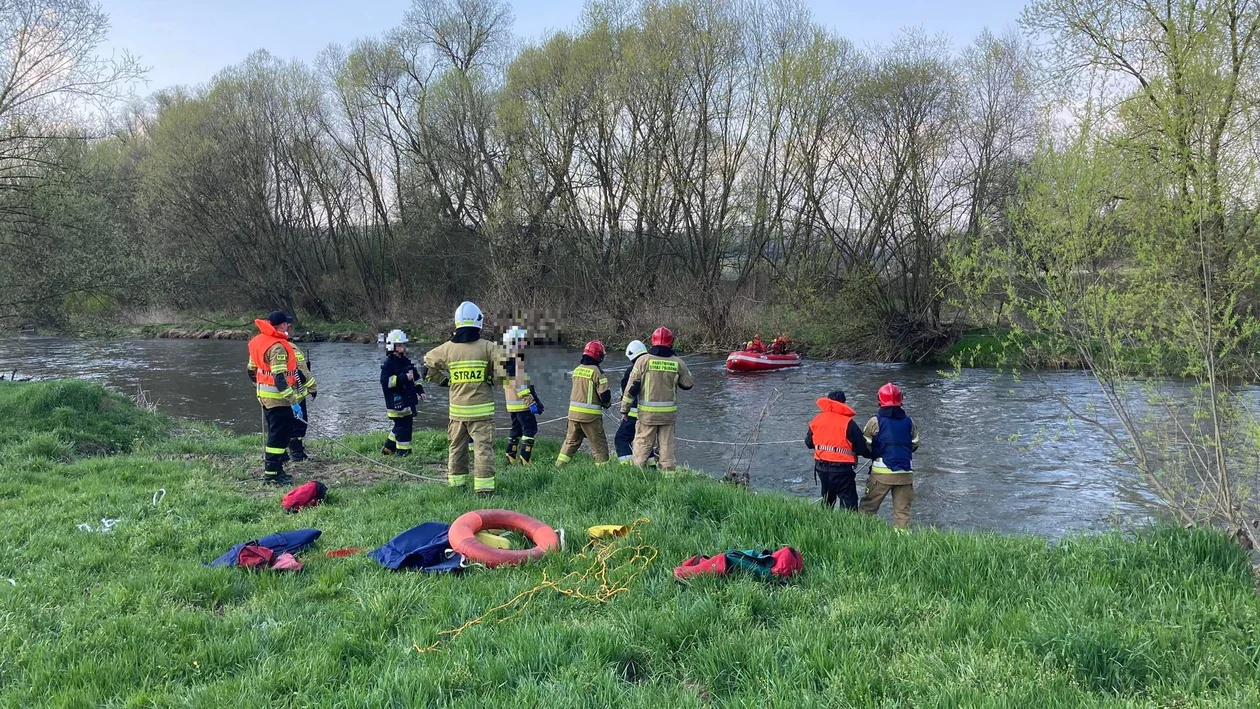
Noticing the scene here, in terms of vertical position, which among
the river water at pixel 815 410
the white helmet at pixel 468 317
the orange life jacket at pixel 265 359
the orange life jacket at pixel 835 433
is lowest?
the river water at pixel 815 410

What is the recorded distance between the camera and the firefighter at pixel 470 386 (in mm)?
7258

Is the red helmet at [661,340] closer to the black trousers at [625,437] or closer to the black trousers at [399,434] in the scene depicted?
the black trousers at [625,437]

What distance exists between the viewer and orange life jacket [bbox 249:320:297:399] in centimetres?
848

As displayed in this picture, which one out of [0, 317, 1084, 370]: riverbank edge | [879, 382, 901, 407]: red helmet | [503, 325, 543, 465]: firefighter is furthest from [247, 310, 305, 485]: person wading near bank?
[0, 317, 1084, 370]: riverbank edge

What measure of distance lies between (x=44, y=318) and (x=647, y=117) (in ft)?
73.9

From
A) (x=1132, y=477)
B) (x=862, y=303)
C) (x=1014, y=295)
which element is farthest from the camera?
(x=862, y=303)

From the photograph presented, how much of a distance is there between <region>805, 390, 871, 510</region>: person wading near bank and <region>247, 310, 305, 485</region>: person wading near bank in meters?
5.89

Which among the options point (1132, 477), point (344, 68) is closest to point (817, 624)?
point (1132, 477)

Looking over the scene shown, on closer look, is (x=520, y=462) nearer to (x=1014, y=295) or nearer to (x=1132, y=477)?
(x=1014, y=295)

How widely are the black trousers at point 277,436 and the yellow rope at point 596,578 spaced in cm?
477

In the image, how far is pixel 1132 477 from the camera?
10.4m

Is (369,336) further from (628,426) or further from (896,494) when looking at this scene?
(896,494)

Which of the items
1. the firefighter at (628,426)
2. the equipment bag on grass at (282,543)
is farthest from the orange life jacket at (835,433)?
the equipment bag on grass at (282,543)

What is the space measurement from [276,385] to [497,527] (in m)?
4.25
